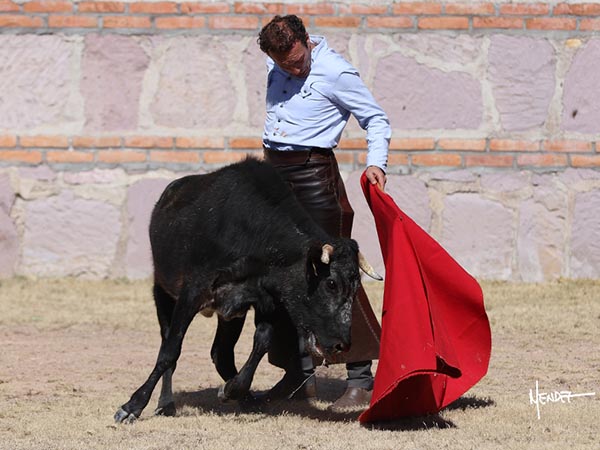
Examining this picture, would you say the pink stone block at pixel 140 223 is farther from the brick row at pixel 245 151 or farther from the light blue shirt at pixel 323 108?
the light blue shirt at pixel 323 108

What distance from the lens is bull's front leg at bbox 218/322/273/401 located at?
19.2 feet

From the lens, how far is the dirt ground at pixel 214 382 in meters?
5.48

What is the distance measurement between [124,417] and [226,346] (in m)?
0.85

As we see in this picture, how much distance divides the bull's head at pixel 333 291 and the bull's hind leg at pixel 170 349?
23.9 inches

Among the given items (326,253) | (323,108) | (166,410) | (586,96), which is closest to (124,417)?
(166,410)

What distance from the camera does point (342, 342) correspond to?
5.61 m

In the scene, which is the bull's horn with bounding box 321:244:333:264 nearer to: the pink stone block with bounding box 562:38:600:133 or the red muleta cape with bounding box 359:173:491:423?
the red muleta cape with bounding box 359:173:491:423

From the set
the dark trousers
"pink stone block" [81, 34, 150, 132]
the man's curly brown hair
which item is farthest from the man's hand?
"pink stone block" [81, 34, 150, 132]

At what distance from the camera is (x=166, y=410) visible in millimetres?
6102

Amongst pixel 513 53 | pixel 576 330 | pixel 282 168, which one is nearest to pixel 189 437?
pixel 282 168

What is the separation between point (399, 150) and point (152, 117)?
1963 millimetres

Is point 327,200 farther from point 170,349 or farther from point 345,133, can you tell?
point 345,133

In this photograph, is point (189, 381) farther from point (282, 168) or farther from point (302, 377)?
point (282, 168)

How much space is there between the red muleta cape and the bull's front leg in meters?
0.56
